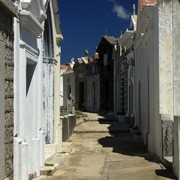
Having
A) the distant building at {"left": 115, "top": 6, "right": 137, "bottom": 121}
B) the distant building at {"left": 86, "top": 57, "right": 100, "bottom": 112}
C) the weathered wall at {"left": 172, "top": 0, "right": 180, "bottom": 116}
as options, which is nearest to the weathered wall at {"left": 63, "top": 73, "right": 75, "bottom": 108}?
the distant building at {"left": 86, "top": 57, "right": 100, "bottom": 112}

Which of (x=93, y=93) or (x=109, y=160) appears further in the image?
(x=93, y=93)

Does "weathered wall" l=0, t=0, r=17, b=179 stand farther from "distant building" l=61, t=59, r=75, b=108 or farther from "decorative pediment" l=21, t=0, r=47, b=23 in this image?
"distant building" l=61, t=59, r=75, b=108

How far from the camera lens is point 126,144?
14359 mm

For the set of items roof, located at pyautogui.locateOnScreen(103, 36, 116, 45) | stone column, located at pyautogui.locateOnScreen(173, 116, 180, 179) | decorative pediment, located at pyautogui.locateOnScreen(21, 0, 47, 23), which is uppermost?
roof, located at pyautogui.locateOnScreen(103, 36, 116, 45)

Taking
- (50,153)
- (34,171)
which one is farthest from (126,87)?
(34,171)

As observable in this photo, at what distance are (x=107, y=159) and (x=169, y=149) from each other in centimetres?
198

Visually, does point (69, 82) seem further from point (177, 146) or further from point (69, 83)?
point (177, 146)

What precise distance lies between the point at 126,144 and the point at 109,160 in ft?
11.6

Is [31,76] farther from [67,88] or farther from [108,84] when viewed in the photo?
[67,88]

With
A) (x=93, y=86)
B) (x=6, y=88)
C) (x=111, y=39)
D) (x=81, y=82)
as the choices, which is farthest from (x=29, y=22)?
(x=81, y=82)

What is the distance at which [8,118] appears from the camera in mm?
6367

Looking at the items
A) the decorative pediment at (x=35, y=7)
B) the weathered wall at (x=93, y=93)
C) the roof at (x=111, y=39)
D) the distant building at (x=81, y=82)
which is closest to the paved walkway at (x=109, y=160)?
the decorative pediment at (x=35, y=7)

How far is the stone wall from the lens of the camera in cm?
597

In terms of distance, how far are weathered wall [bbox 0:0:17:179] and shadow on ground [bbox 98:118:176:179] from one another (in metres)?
3.68
